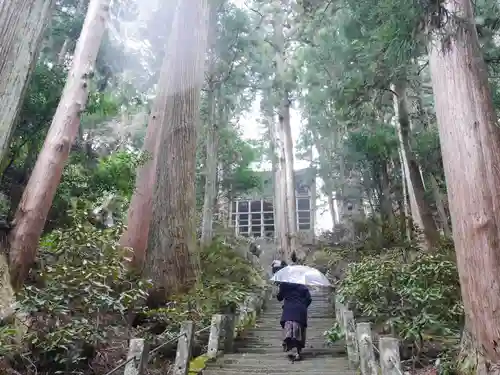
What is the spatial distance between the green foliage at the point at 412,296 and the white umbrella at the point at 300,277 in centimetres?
63

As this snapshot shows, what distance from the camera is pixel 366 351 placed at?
5016 millimetres

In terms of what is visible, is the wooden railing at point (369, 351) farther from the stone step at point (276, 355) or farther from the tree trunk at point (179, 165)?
the tree trunk at point (179, 165)

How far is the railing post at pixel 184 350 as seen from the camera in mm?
4934

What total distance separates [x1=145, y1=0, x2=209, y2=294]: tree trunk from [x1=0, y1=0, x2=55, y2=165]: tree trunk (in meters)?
4.63

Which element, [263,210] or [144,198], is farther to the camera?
[263,210]

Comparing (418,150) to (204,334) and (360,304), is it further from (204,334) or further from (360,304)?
(204,334)

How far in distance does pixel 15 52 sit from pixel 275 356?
17.4ft

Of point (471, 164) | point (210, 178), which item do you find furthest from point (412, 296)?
point (210, 178)

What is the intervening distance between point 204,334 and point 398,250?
641cm

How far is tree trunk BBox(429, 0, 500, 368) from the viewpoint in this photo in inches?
176

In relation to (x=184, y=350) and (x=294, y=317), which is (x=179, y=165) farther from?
(x=184, y=350)

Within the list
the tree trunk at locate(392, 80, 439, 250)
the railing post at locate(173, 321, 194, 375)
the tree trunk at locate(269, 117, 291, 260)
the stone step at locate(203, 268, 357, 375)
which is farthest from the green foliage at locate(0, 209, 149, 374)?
the tree trunk at locate(269, 117, 291, 260)

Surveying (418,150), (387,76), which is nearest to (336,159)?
(418,150)

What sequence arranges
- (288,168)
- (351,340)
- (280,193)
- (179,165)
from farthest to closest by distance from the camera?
(280,193)
(288,168)
(179,165)
(351,340)
